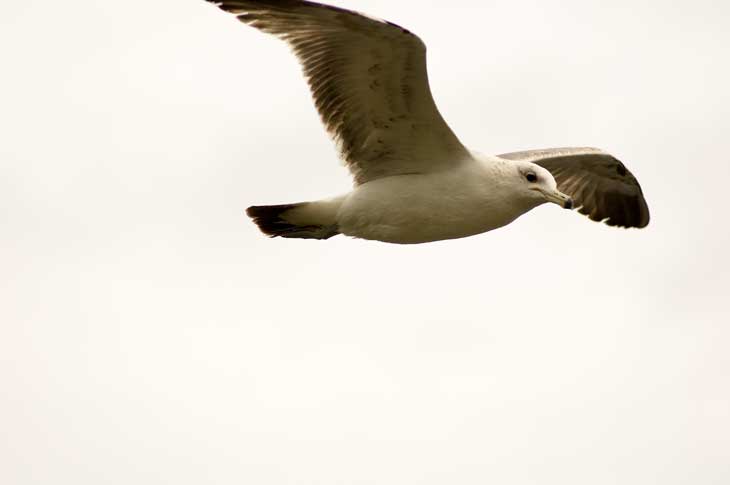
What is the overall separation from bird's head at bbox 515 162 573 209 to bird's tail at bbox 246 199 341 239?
5.33ft

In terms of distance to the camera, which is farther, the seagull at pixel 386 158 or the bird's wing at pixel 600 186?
the bird's wing at pixel 600 186

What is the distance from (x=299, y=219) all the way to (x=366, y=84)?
156 cm

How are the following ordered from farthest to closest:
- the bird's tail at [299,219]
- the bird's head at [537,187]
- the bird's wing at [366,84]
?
the bird's tail at [299,219] < the bird's head at [537,187] < the bird's wing at [366,84]

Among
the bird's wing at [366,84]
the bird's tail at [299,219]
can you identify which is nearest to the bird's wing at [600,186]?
the bird's wing at [366,84]

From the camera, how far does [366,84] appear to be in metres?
12.2

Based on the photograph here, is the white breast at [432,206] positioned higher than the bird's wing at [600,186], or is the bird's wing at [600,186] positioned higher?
the bird's wing at [600,186]

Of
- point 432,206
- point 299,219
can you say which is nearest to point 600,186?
point 432,206

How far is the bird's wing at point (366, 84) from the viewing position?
11.5 meters

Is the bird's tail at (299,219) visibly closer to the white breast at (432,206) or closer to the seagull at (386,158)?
the seagull at (386,158)

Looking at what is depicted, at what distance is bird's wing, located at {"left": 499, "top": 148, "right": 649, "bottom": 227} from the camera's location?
53.1 ft

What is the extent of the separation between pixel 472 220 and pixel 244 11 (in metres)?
2.67

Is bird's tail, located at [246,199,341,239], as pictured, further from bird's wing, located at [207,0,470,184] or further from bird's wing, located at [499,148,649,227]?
bird's wing, located at [499,148,649,227]

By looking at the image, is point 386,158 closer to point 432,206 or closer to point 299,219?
point 432,206

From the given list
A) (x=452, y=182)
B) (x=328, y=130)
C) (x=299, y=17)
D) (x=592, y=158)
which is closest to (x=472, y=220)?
(x=452, y=182)
